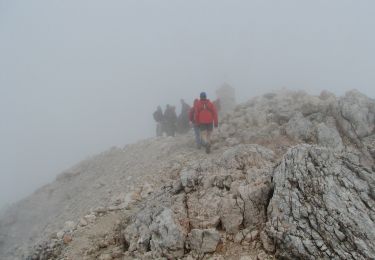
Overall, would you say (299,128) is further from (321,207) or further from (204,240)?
(204,240)

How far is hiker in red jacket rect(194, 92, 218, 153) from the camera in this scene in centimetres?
1958

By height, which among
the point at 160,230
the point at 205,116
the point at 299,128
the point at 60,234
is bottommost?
the point at 60,234

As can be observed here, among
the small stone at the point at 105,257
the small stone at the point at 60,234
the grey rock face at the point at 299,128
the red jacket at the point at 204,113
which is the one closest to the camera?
the small stone at the point at 105,257

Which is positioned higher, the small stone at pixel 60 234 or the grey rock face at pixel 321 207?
the grey rock face at pixel 321 207

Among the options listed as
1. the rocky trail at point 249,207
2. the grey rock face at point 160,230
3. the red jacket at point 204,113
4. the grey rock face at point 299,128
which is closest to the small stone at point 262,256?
the rocky trail at point 249,207

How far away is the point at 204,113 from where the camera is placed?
19547mm

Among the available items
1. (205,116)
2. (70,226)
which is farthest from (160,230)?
(205,116)

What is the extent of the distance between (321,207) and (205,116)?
32.6 feet

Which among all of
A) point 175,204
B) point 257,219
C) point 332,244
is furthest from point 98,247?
point 332,244

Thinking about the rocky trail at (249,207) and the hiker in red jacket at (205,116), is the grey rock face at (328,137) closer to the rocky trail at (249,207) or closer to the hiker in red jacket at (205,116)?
the rocky trail at (249,207)

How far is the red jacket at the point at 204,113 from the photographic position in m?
19.6

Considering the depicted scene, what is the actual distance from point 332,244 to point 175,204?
472cm

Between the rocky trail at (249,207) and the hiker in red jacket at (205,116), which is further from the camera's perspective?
the hiker in red jacket at (205,116)

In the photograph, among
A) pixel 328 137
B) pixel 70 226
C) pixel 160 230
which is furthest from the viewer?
pixel 328 137
